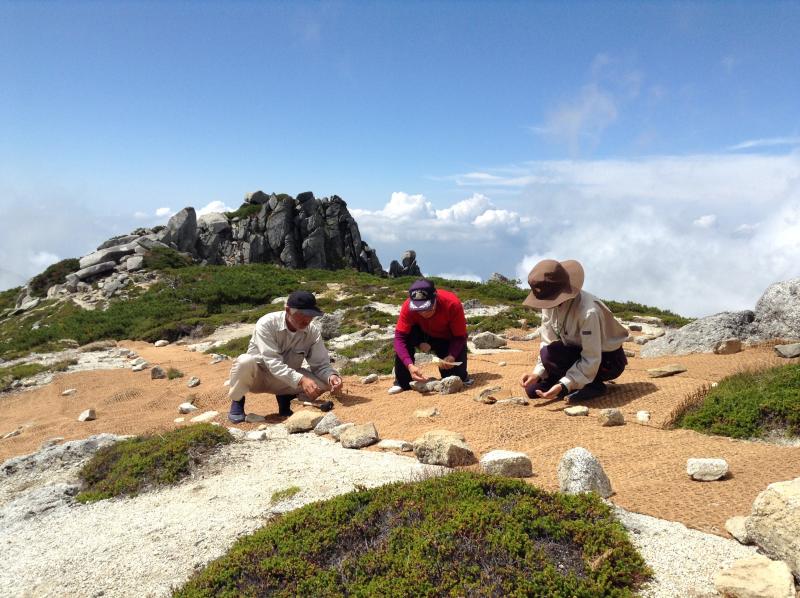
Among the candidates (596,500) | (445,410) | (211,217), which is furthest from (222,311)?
(211,217)

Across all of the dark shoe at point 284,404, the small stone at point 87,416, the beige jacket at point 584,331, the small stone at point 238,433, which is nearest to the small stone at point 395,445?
the small stone at point 238,433

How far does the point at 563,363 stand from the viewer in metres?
6.84

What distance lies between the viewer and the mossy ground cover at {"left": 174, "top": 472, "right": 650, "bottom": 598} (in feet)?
10.3

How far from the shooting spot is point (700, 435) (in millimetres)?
5531

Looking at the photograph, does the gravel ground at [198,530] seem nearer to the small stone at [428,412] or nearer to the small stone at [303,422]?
the small stone at [303,422]

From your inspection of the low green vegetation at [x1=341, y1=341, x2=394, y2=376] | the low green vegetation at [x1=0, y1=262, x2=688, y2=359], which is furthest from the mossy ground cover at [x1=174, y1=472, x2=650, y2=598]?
the low green vegetation at [x1=0, y1=262, x2=688, y2=359]

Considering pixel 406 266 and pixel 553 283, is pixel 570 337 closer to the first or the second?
pixel 553 283

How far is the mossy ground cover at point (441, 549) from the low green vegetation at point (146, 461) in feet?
7.86

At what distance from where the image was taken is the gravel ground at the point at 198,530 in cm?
341

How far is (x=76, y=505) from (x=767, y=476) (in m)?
6.56

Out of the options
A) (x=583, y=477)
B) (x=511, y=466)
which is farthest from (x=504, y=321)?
(x=583, y=477)

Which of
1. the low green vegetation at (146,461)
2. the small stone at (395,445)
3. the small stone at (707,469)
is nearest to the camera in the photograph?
the small stone at (707,469)

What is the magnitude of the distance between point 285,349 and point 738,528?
21.3ft

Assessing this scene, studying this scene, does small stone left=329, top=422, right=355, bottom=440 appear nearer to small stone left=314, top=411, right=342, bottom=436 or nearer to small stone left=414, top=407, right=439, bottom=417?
small stone left=314, top=411, right=342, bottom=436
